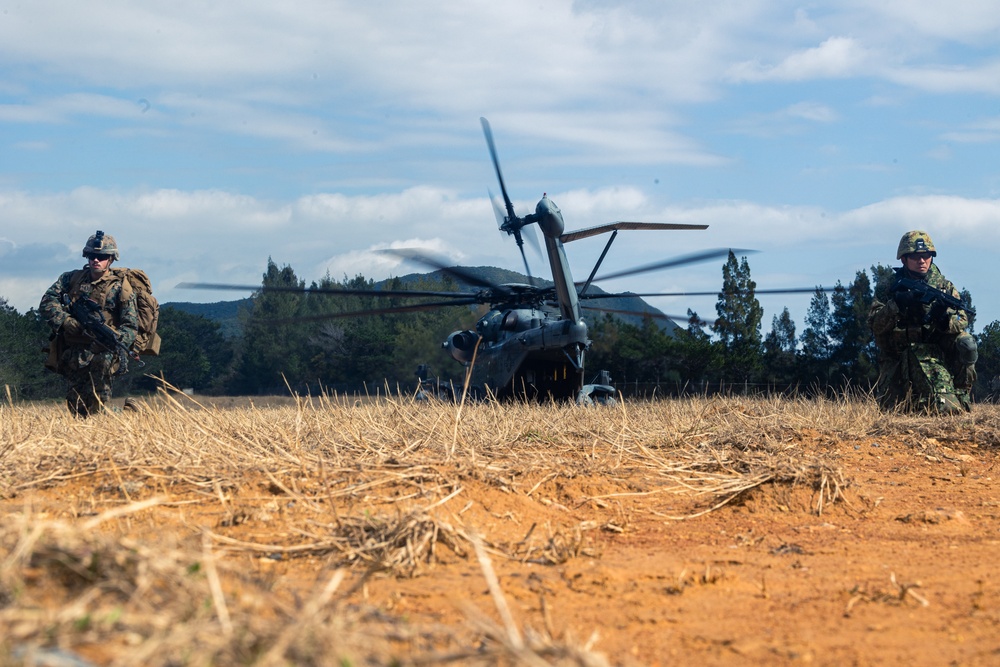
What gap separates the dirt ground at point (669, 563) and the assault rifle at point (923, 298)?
428cm

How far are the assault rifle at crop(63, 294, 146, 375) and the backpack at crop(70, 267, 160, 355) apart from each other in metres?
0.25

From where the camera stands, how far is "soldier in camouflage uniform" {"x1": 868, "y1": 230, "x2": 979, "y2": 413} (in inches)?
404

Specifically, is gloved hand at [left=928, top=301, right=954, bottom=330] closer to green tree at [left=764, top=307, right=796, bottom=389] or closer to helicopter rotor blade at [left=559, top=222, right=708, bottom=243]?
helicopter rotor blade at [left=559, top=222, right=708, bottom=243]

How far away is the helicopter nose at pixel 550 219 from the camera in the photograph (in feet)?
48.4

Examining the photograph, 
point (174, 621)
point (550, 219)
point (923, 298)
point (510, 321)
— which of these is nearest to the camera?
point (174, 621)

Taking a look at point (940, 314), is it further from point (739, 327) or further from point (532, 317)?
point (739, 327)

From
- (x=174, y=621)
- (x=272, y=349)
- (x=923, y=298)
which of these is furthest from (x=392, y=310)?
(x=272, y=349)

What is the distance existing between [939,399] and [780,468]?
5.24m

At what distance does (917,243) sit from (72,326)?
29.4ft

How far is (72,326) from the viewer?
32.5 ft

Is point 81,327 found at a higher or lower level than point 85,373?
higher

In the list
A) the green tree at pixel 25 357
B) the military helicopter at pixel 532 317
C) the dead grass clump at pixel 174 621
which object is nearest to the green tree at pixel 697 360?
the military helicopter at pixel 532 317

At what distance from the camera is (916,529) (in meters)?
5.05

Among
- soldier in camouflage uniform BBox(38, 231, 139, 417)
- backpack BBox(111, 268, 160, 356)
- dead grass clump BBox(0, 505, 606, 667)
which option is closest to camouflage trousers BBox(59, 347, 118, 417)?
soldier in camouflage uniform BBox(38, 231, 139, 417)
